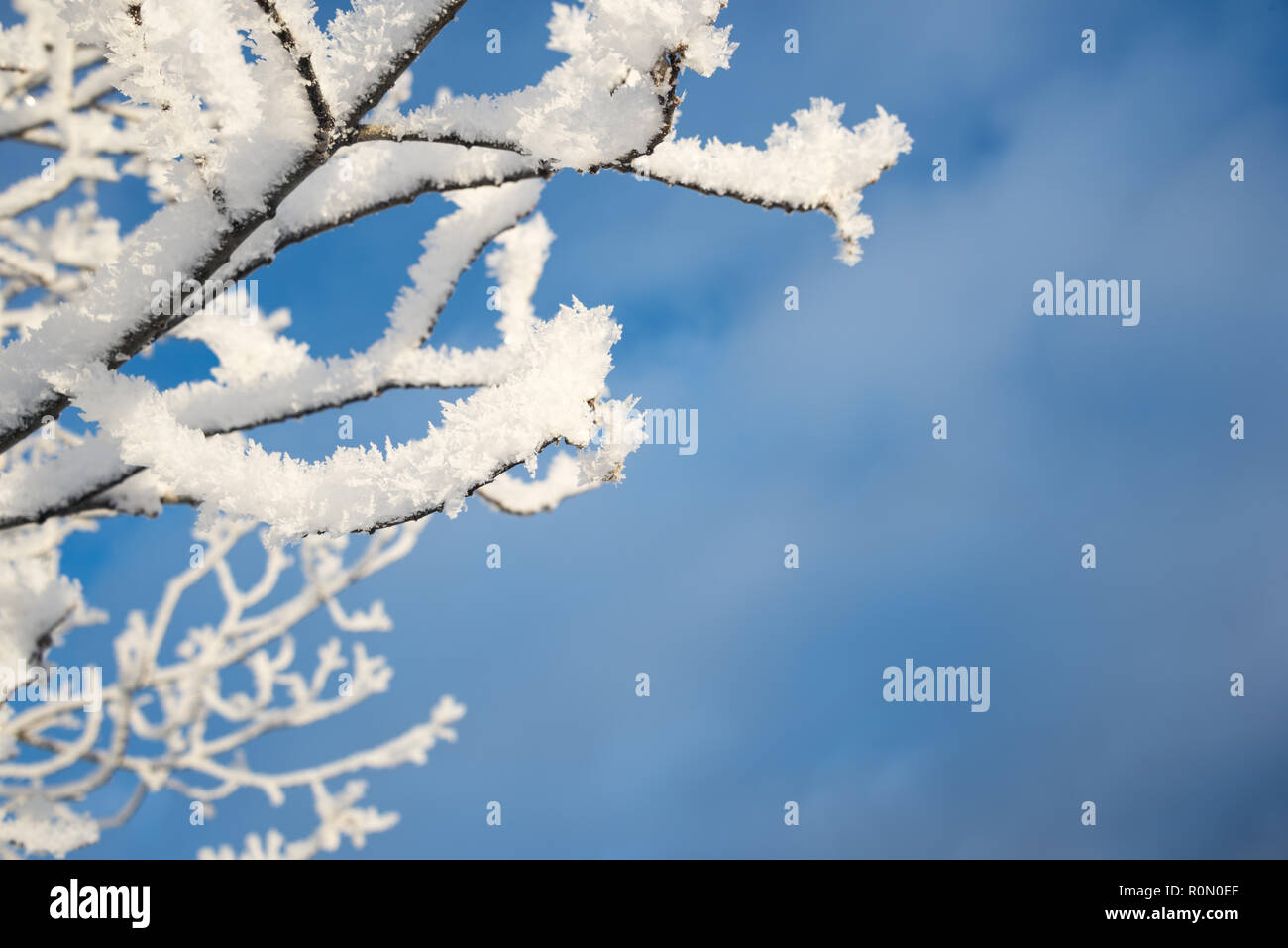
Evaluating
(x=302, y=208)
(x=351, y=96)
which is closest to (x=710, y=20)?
(x=351, y=96)

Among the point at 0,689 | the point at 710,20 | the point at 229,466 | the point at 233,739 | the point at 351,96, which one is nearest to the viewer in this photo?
the point at 710,20

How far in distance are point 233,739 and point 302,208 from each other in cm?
350

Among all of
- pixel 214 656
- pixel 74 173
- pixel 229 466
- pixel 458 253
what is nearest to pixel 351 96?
pixel 229 466

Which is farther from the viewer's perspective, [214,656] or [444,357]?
[214,656]

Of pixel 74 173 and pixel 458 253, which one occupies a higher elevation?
pixel 74 173

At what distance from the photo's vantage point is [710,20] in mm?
823

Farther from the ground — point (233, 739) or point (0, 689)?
point (0, 689)
